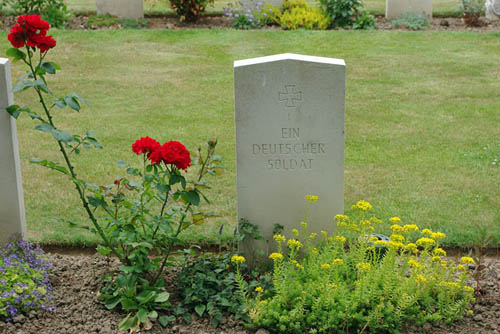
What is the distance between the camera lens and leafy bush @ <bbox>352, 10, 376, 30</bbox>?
1273 cm

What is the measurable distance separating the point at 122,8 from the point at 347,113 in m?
6.36

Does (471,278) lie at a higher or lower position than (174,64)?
lower

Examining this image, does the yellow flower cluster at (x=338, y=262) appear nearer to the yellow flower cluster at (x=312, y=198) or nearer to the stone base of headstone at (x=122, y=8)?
the yellow flower cluster at (x=312, y=198)

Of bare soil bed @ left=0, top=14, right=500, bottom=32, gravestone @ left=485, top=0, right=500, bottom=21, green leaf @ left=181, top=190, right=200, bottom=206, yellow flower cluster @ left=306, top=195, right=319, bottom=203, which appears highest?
gravestone @ left=485, top=0, right=500, bottom=21

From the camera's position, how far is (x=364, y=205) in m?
4.88

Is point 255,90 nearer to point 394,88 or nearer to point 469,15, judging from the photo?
point 394,88

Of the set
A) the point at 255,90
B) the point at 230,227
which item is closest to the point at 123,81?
the point at 230,227

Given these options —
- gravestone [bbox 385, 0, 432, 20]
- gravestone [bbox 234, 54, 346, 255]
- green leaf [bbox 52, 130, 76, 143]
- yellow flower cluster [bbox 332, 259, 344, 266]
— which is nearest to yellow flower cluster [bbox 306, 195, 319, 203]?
gravestone [bbox 234, 54, 346, 255]

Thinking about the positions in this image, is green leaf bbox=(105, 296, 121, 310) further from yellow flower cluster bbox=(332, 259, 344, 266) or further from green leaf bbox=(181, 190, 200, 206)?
yellow flower cluster bbox=(332, 259, 344, 266)

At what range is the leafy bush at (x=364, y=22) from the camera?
41.8ft

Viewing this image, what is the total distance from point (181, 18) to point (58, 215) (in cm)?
781

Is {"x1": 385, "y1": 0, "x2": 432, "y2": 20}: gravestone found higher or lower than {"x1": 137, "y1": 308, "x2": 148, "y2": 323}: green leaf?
higher

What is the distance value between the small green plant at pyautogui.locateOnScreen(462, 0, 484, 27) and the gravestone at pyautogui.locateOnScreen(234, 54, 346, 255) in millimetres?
9032

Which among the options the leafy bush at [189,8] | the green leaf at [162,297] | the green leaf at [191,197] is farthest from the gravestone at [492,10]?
the green leaf at [162,297]
